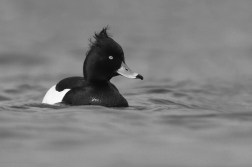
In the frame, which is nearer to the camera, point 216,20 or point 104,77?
point 104,77

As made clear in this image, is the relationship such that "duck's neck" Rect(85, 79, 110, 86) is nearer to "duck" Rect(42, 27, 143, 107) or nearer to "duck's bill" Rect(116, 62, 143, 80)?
"duck" Rect(42, 27, 143, 107)

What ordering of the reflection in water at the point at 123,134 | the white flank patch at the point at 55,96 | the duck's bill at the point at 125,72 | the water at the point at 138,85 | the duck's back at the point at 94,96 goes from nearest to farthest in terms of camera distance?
the reflection in water at the point at 123,134, the water at the point at 138,85, the duck's back at the point at 94,96, the duck's bill at the point at 125,72, the white flank patch at the point at 55,96

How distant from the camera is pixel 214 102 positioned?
12062 millimetres

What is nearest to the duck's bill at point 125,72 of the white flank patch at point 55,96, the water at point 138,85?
the water at point 138,85

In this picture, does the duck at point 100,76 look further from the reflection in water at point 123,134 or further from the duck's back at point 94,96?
the reflection in water at point 123,134

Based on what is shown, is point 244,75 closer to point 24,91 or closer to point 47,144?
point 24,91

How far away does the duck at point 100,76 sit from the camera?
33.2 feet

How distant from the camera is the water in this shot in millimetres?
7488

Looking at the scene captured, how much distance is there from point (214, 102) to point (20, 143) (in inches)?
199

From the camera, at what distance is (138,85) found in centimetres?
1396

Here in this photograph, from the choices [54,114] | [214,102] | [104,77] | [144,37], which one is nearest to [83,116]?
[54,114]

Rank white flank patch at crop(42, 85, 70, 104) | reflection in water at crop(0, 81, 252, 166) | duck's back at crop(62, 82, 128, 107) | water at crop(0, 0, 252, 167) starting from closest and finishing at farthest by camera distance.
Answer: reflection in water at crop(0, 81, 252, 166) < water at crop(0, 0, 252, 167) < duck's back at crop(62, 82, 128, 107) < white flank patch at crop(42, 85, 70, 104)

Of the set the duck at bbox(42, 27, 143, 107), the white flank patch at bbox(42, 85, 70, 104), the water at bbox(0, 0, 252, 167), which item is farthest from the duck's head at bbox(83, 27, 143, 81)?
the water at bbox(0, 0, 252, 167)

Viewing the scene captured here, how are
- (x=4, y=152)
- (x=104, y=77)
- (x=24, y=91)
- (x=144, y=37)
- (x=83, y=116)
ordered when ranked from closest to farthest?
(x=4, y=152) < (x=83, y=116) < (x=104, y=77) < (x=24, y=91) < (x=144, y=37)
